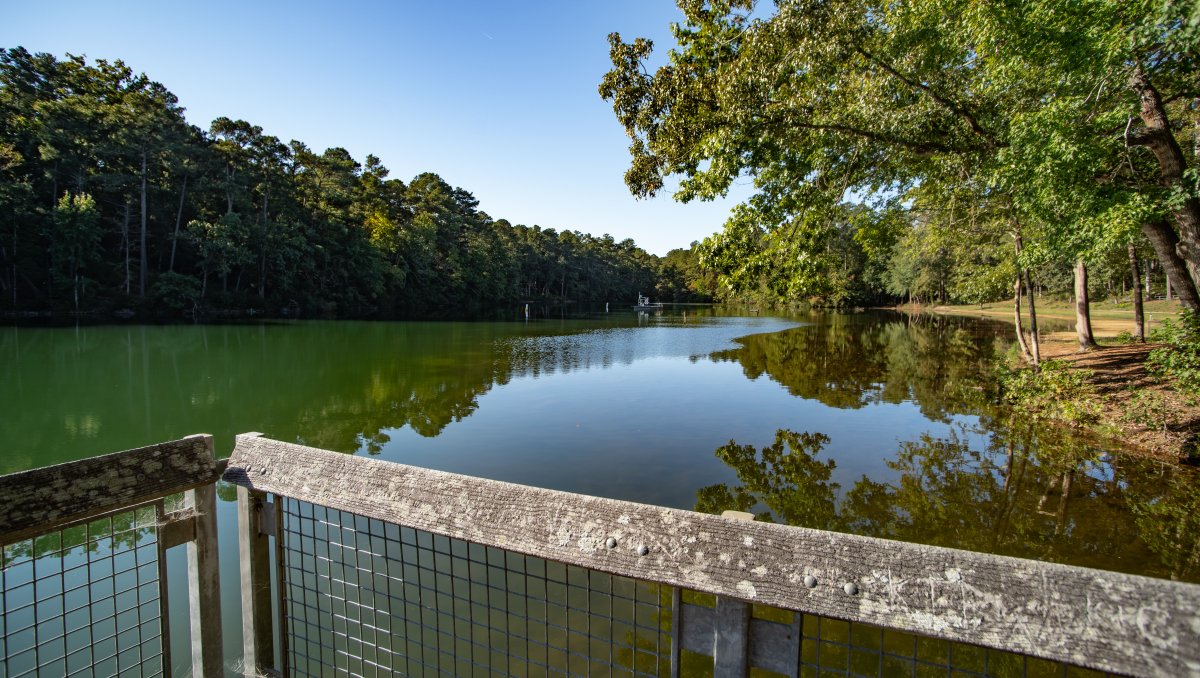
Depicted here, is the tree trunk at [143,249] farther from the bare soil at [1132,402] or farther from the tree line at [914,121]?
the bare soil at [1132,402]

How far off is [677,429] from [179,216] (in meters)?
46.8

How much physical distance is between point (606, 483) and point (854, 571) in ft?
24.0

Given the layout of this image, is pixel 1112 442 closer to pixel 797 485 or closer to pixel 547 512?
pixel 797 485

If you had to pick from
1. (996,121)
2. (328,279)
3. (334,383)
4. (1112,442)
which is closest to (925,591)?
(996,121)

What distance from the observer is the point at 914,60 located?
8305 mm

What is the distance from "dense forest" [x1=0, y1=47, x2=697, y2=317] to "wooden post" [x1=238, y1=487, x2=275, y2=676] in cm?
4556

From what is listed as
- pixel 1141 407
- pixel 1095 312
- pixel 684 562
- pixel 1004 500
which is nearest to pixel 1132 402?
pixel 1141 407

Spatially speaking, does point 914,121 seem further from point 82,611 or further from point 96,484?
point 82,611

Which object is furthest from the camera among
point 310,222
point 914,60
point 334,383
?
point 310,222

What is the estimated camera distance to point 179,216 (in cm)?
4219

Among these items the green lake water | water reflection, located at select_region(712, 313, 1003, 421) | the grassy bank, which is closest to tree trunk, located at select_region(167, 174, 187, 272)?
the green lake water

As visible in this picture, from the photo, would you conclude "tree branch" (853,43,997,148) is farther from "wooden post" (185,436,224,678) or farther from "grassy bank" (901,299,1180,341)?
"grassy bank" (901,299,1180,341)

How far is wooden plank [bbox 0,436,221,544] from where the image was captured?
5.51 feet

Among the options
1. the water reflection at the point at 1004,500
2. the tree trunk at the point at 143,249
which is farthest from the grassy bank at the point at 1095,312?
the tree trunk at the point at 143,249
